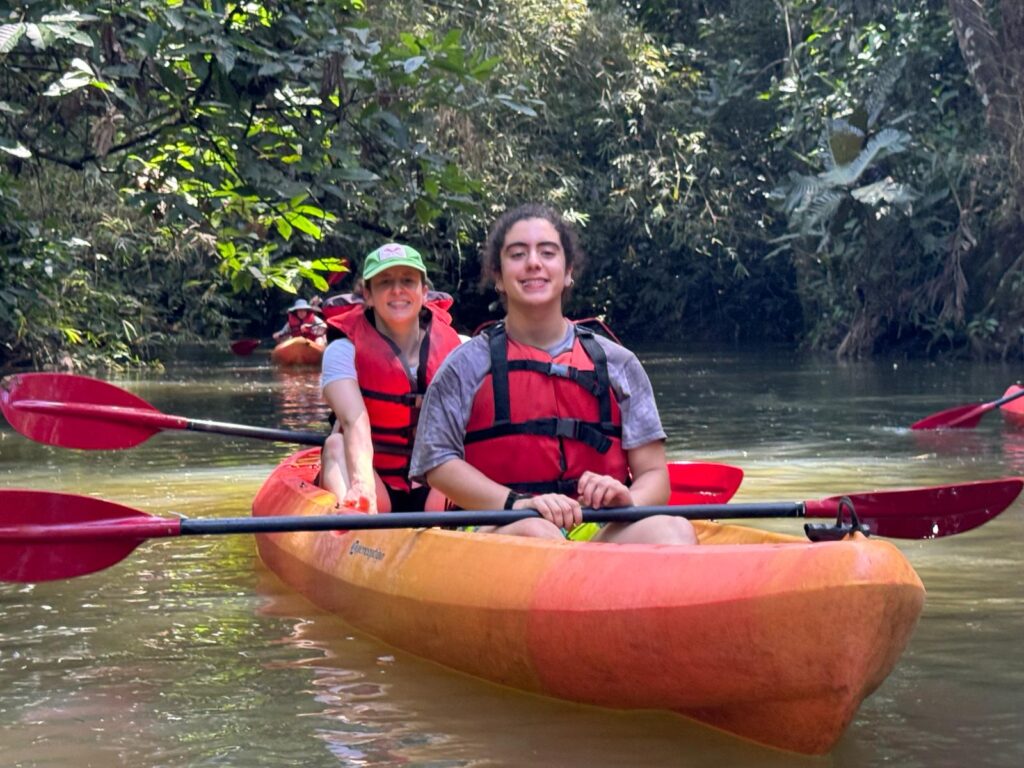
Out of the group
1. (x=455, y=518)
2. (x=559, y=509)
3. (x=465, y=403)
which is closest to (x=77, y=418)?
(x=465, y=403)

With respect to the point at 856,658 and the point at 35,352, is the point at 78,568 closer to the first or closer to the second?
the point at 856,658

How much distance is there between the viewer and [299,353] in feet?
61.1

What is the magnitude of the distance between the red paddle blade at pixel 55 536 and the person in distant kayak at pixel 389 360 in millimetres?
1049

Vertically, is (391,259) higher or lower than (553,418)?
higher

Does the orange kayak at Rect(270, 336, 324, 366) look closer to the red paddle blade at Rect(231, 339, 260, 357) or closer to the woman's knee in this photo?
the red paddle blade at Rect(231, 339, 260, 357)

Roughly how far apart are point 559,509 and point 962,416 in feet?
21.0

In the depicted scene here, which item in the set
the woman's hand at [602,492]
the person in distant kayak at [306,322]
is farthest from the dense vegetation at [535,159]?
the woman's hand at [602,492]

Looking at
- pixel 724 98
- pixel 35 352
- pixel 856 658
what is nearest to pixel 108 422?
pixel 856 658

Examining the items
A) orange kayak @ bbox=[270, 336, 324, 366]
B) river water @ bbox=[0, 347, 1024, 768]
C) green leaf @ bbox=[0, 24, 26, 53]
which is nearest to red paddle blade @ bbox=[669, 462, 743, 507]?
river water @ bbox=[0, 347, 1024, 768]

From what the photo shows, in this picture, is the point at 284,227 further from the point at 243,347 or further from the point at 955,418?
the point at 243,347

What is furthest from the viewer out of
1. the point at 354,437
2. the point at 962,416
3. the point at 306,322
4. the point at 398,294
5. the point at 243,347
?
the point at 243,347

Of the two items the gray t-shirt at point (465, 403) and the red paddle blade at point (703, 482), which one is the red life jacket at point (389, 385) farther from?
the gray t-shirt at point (465, 403)

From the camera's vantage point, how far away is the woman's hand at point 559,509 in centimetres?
386

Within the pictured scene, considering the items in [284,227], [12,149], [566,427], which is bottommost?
[566,427]
